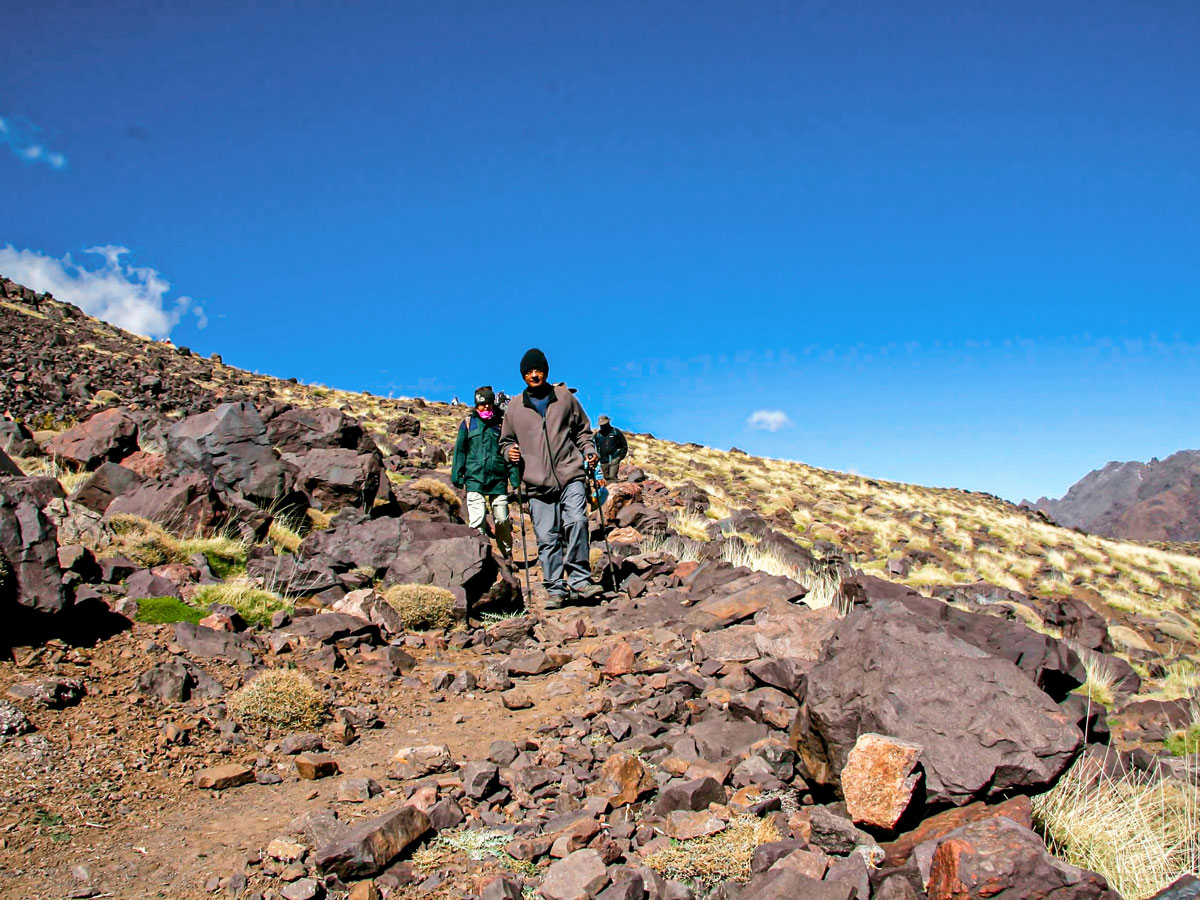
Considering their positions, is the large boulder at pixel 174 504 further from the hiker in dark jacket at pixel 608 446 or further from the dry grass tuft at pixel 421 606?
the hiker in dark jacket at pixel 608 446

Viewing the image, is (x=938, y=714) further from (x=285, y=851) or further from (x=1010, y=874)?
(x=285, y=851)

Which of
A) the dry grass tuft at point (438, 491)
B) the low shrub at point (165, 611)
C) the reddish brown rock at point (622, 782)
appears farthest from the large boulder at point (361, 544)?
the reddish brown rock at point (622, 782)

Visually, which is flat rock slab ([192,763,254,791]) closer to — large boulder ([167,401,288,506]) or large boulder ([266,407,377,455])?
large boulder ([167,401,288,506])

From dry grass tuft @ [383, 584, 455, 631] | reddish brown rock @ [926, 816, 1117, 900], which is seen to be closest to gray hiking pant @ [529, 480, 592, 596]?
dry grass tuft @ [383, 584, 455, 631]

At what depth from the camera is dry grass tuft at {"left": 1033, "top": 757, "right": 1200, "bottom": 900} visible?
10.0 feet

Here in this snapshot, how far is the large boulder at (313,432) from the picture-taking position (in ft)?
43.6

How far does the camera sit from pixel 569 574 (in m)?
8.64

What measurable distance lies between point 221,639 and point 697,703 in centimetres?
372

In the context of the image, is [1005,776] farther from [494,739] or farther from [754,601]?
[754,601]

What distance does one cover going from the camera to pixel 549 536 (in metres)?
8.68

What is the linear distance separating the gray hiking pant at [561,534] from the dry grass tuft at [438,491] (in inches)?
176

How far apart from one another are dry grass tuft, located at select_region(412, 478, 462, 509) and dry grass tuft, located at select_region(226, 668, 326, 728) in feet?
25.6

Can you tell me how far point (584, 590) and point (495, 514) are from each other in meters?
2.55

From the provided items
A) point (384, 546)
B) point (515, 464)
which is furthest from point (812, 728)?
point (384, 546)
